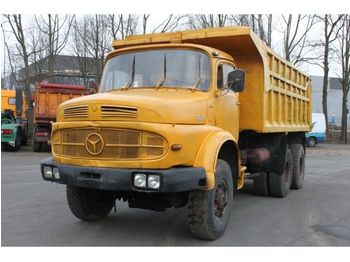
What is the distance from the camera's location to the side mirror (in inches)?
252

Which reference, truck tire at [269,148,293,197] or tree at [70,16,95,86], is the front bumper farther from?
tree at [70,16,95,86]

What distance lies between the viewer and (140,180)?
16.9 feet

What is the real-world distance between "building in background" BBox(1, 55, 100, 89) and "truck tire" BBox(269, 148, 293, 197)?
2442 centimetres

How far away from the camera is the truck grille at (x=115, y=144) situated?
17.2 ft

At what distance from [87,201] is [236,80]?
2816 millimetres

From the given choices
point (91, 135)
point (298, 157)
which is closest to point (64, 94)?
point (298, 157)

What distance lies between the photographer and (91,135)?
5504mm

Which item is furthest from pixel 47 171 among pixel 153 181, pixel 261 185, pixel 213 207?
pixel 261 185

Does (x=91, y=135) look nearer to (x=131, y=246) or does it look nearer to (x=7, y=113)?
(x=131, y=246)

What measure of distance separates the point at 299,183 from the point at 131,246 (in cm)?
612

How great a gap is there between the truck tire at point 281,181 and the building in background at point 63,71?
961 inches

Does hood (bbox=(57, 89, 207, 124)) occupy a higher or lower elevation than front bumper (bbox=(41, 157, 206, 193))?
higher

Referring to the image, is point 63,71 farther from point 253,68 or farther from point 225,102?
point 225,102

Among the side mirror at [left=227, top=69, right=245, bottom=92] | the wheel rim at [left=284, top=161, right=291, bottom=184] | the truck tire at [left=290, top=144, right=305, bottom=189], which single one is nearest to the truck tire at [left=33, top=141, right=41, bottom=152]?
the truck tire at [left=290, top=144, right=305, bottom=189]
